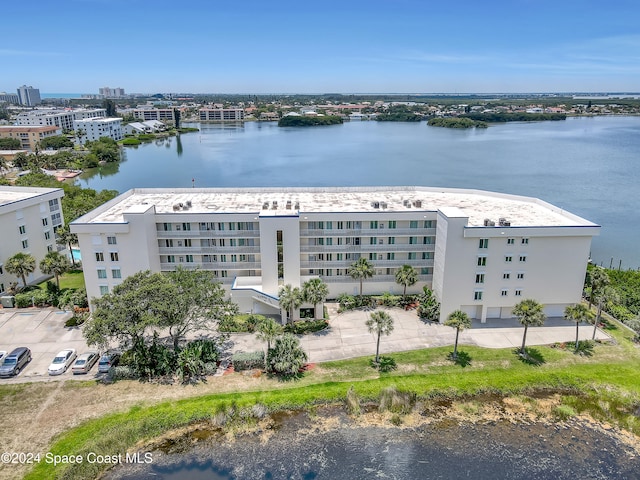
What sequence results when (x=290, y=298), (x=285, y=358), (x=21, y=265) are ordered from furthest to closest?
(x=21, y=265), (x=290, y=298), (x=285, y=358)

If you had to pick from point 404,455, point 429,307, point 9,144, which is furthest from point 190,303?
point 9,144

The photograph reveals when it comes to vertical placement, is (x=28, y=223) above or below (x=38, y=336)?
above

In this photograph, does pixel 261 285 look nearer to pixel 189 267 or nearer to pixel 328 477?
pixel 189 267

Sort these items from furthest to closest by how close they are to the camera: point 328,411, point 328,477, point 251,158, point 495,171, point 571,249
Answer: point 251,158, point 495,171, point 571,249, point 328,411, point 328,477

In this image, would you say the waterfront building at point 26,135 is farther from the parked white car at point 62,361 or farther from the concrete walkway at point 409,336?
the concrete walkway at point 409,336

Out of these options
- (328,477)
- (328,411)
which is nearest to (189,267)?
(328,411)

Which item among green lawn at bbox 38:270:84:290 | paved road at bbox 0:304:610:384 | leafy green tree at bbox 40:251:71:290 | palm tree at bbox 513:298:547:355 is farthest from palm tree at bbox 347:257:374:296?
green lawn at bbox 38:270:84:290

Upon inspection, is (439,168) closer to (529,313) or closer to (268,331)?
(529,313)

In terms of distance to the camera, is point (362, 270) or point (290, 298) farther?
point (362, 270)
